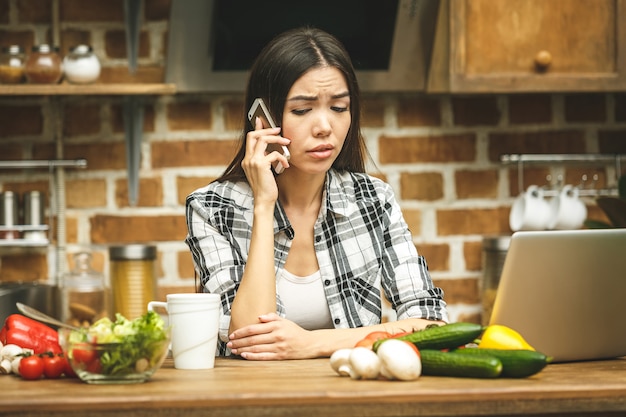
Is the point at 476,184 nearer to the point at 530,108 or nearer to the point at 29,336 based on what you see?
the point at 530,108

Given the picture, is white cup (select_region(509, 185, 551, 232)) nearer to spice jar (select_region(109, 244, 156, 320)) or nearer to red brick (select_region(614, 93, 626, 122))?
red brick (select_region(614, 93, 626, 122))

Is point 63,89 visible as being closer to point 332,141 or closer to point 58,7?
point 58,7

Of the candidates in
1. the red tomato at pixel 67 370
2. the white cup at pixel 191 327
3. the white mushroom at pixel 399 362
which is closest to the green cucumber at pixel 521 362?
the white mushroom at pixel 399 362

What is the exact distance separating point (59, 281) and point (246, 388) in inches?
63.1

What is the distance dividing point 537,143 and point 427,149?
0.35 meters

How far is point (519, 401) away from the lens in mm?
1079

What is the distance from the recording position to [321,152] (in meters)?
1.83

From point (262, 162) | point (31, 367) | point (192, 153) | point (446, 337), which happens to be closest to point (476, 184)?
point (192, 153)

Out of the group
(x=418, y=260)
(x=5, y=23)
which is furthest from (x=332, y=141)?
(x=5, y=23)

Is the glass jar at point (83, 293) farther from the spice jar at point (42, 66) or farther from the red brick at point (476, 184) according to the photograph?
the red brick at point (476, 184)

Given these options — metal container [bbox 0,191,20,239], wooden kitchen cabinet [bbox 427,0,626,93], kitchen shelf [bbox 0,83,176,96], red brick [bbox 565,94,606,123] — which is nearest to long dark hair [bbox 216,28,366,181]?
kitchen shelf [bbox 0,83,176,96]

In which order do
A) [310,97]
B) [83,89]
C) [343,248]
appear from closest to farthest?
[310,97] < [343,248] < [83,89]

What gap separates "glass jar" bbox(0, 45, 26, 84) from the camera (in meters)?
2.43

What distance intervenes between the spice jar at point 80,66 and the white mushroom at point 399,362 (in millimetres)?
1539
